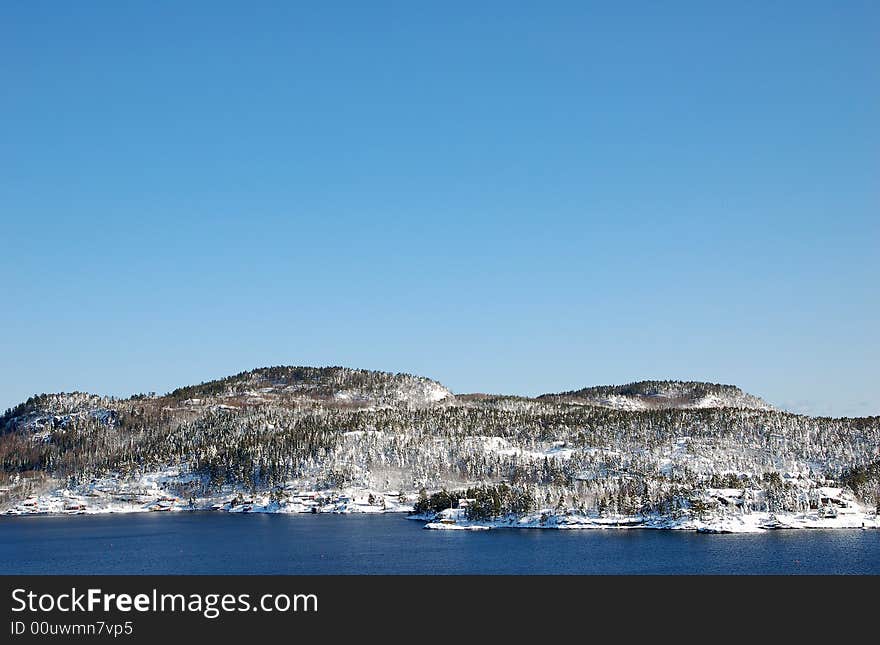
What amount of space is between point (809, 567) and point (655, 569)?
30.5 metres

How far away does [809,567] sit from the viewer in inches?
6250
